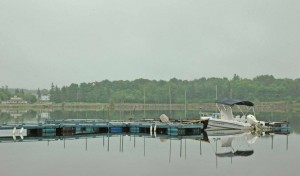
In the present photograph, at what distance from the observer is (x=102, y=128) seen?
57.1m

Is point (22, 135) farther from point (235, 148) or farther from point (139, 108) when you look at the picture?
point (139, 108)

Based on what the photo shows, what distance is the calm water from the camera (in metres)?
29.1

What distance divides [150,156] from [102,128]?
22.5 m

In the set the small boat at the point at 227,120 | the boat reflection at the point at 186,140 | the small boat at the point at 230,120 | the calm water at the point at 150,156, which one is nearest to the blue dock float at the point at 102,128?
the boat reflection at the point at 186,140

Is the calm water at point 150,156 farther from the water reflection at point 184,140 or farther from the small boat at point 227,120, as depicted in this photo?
the small boat at point 227,120

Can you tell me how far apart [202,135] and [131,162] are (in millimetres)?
21587

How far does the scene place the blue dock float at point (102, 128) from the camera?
173 feet

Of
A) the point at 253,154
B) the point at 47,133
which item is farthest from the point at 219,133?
the point at 47,133

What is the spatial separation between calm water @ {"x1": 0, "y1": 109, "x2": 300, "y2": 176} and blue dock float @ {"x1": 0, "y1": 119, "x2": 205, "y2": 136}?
427 centimetres

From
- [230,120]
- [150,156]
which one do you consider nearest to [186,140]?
[230,120]

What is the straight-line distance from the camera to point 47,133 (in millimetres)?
52812

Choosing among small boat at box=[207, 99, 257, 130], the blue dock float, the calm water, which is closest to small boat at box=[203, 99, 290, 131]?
small boat at box=[207, 99, 257, 130]

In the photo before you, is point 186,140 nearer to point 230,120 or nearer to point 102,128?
point 230,120

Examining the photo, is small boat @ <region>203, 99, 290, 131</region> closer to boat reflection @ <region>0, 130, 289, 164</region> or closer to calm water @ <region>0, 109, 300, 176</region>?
boat reflection @ <region>0, 130, 289, 164</region>
